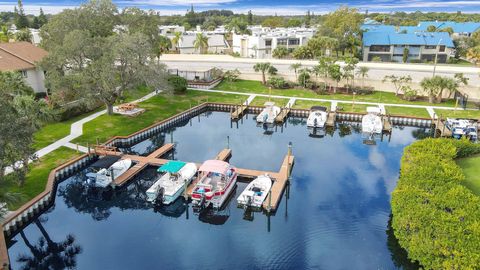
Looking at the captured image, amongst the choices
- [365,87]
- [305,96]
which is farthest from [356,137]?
[365,87]

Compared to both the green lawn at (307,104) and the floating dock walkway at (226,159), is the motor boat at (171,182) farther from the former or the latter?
the green lawn at (307,104)

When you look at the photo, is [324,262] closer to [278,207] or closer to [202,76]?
[278,207]

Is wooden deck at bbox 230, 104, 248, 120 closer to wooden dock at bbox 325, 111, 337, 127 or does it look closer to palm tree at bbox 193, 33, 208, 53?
wooden dock at bbox 325, 111, 337, 127

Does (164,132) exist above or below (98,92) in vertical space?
below

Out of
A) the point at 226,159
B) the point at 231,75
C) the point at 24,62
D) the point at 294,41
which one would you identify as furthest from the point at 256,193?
the point at 294,41

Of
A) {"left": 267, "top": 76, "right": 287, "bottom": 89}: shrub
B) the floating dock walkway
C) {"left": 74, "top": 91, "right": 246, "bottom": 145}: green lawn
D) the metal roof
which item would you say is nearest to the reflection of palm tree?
the floating dock walkway

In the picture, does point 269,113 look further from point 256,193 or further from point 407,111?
point 256,193
